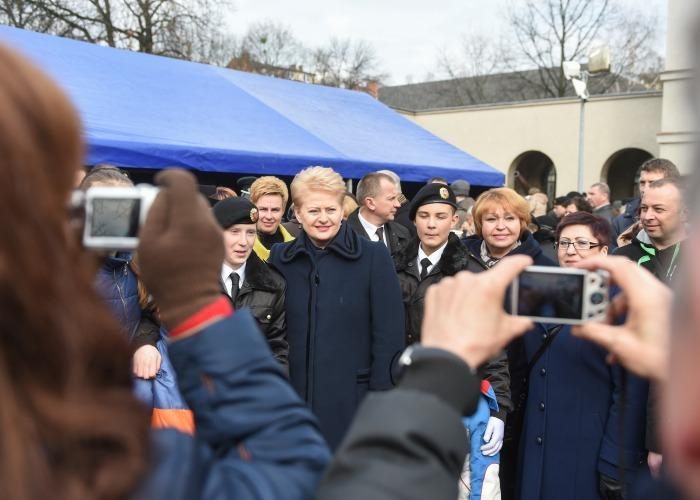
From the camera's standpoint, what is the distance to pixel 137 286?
9.90 ft

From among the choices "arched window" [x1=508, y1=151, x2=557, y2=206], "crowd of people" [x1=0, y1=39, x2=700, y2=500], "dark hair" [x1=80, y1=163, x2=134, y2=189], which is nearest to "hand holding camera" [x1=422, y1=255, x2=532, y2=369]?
"crowd of people" [x1=0, y1=39, x2=700, y2=500]

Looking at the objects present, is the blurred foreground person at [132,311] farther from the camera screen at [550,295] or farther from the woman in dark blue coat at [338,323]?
the camera screen at [550,295]

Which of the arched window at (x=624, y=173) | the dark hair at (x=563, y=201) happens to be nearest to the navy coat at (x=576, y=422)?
the dark hair at (x=563, y=201)

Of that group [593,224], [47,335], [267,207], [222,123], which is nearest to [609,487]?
[593,224]

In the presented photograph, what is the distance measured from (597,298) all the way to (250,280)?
7.82ft

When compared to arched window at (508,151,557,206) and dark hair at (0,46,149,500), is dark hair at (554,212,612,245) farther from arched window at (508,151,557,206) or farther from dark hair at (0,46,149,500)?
arched window at (508,151,557,206)

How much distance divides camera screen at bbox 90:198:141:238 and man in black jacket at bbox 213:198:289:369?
7.50 ft

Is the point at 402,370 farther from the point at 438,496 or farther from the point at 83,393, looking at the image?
the point at 83,393

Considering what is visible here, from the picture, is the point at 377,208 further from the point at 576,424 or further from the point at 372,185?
the point at 576,424

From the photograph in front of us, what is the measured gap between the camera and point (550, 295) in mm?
1264

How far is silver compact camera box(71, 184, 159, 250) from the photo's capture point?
3.17 feet

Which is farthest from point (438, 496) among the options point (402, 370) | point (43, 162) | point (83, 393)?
point (43, 162)

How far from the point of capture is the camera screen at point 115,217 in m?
0.98

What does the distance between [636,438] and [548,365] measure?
43cm
